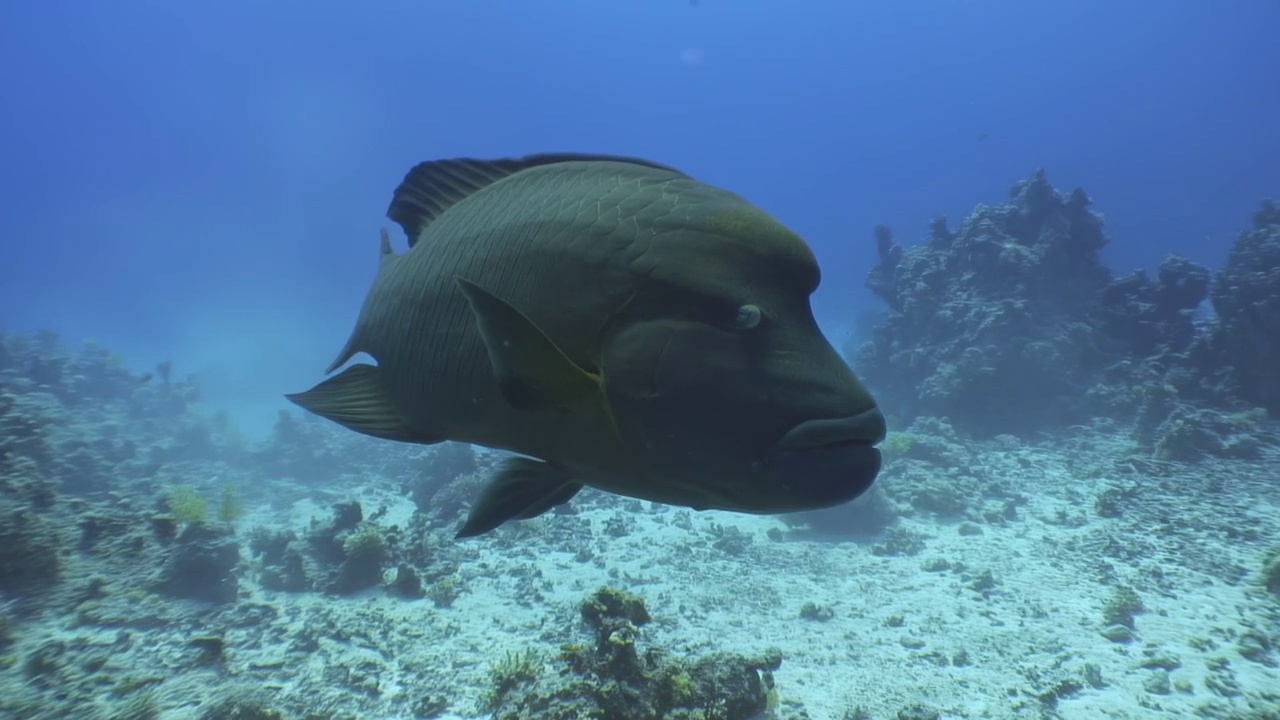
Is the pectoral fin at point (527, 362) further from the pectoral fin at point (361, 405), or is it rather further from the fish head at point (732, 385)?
the pectoral fin at point (361, 405)

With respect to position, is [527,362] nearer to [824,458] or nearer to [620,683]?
[824,458]

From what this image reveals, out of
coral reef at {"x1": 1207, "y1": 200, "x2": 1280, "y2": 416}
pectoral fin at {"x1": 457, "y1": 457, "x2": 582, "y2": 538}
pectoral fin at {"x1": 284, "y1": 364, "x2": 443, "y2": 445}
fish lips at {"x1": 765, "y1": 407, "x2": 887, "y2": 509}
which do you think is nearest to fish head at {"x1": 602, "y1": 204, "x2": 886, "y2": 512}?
fish lips at {"x1": 765, "y1": 407, "x2": 887, "y2": 509}

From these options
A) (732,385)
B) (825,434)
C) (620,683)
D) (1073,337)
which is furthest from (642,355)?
(1073,337)

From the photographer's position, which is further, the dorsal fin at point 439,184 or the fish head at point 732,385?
the dorsal fin at point 439,184

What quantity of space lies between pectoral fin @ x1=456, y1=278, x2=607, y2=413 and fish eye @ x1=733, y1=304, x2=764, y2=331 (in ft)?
0.98

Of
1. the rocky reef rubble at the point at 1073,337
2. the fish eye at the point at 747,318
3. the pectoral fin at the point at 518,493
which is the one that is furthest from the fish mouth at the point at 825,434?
the rocky reef rubble at the point at 1073,337

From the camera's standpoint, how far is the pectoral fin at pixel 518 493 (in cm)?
147

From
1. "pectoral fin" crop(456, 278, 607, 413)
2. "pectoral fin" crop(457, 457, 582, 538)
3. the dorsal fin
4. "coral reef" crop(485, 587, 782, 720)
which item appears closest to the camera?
"pectoral fin" crop(456, 278, 607, 413)

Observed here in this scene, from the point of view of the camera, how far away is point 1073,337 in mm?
16297

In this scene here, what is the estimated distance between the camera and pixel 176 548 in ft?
27.1

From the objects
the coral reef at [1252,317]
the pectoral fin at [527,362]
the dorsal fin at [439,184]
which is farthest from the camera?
the coral reef at [1252,317]

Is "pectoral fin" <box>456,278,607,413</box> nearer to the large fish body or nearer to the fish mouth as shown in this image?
the large fish body

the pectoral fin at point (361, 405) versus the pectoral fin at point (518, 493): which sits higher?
the pectoral fin at point (361, 405)

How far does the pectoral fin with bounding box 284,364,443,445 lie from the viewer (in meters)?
1.70
